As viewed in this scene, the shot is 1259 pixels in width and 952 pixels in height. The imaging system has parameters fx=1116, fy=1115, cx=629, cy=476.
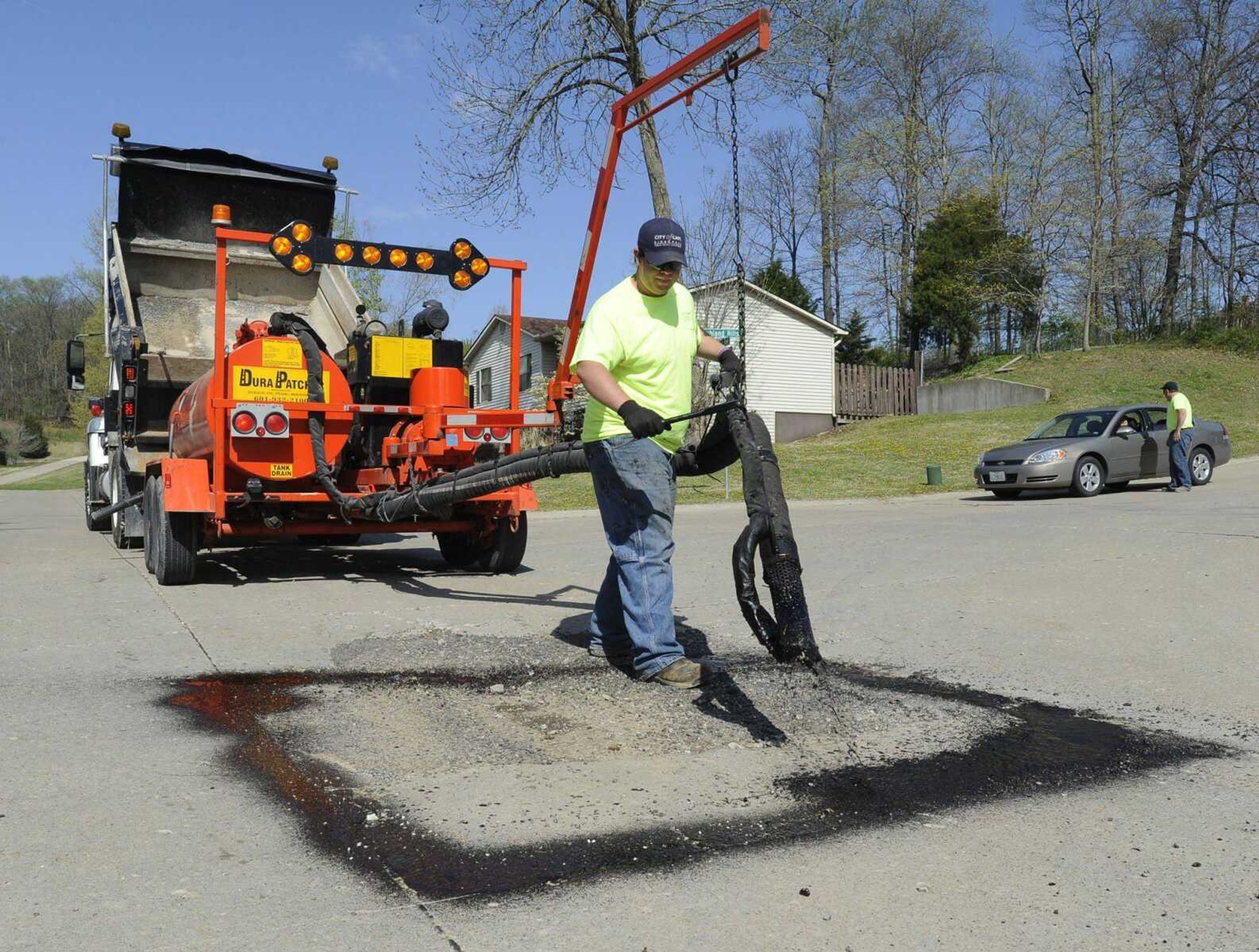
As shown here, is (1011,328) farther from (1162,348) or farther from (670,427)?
(670,427)

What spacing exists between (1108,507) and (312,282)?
10040 millimetres

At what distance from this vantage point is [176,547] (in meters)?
8.61

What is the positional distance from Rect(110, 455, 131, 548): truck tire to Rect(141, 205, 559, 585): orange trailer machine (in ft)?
8.76

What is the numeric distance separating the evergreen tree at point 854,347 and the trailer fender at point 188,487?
39.1 meters

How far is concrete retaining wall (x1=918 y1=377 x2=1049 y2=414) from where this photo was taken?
33406 millimetres

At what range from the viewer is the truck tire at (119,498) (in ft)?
38.2

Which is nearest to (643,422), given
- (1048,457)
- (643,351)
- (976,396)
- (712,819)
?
(643,351)

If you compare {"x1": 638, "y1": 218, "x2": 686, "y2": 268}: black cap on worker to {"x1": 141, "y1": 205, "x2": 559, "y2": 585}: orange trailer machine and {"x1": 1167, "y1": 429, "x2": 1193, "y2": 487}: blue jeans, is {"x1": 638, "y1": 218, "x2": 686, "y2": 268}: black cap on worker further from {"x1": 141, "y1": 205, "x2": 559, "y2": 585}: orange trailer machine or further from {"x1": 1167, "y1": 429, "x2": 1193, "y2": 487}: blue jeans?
{"x1": 1167, "y1": 429, "x2": 1193, "y2": 487}: blue jeans

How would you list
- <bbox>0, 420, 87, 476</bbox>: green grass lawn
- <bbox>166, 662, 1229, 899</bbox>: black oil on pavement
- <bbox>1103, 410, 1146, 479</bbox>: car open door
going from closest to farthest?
<bbox>166, 662, 1229, 899</bbox>: black oil on pavement < <bbox>1103, 410, 1146, 479</bbox>: car open door < <bbox>0, 420, 87, 476</bbox>: green grass lawn

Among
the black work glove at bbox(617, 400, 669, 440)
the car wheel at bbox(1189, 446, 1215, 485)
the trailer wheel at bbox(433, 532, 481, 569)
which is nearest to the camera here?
the black work glove at bbox(617, 400, 669, 440)

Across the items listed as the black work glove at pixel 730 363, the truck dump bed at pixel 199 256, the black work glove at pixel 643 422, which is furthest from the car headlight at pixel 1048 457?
the black work glove at pixel 643 422

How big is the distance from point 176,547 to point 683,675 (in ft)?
17.0

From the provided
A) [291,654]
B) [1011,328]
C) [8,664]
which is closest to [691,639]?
[291,654]

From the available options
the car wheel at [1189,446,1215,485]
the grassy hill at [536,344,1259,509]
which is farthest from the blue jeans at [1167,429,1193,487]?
the grassy hill at [536,344,1259,509]
